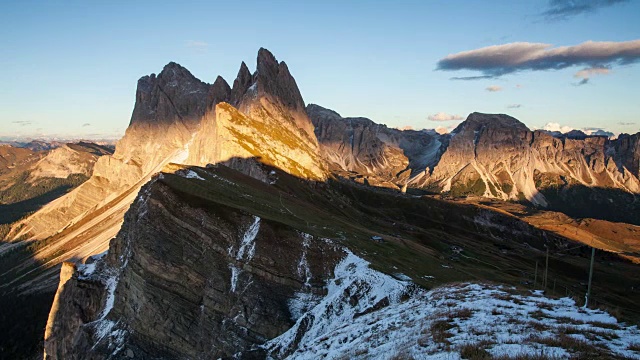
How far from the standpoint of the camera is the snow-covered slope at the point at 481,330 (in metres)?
19.4

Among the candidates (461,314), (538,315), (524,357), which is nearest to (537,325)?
(538,315)

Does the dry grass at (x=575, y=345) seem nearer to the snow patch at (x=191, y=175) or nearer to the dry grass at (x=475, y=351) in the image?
the dry grass at (x=475, y=351)

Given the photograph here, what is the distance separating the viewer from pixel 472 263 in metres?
116

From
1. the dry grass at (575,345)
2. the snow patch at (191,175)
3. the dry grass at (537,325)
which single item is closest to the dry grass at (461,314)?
the dry grass at (537,325)

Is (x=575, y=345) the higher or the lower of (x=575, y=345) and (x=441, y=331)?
the higher

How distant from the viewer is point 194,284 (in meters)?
60.2

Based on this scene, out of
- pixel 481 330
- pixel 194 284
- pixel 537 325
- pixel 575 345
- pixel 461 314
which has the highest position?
pixel 575 345

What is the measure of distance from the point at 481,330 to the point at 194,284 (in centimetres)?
4522

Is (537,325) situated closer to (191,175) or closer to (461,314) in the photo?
(461,314)

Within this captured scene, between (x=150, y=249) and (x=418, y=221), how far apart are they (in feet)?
464

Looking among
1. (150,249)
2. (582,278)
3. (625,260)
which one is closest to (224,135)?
(150,249)

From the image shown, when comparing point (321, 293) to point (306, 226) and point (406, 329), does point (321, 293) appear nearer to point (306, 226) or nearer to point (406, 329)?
point (306, 226)

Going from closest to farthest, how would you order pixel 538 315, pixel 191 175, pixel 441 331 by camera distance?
pixel 441 331 → pixel 538 315 → pixel 191 175

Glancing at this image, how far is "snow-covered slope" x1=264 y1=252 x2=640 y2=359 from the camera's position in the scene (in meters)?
19.4
